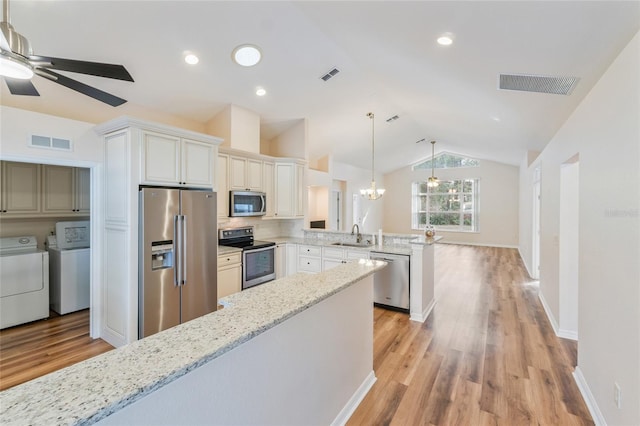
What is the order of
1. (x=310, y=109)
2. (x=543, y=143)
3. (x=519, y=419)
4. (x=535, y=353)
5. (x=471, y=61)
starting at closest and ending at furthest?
(x=519, y=419) < (x=471, y=61) < (x=535, y=353) < (x=543, y=143) < (x=310, y=109)

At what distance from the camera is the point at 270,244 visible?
4852 mm

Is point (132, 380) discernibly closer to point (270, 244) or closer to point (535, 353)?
point (535, 353)

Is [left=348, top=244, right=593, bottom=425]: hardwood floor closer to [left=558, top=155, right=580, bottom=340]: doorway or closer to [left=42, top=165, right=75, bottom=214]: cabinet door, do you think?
[left=558, top=155, right=580, bottom=340]: doorway

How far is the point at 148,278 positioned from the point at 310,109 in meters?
3.62

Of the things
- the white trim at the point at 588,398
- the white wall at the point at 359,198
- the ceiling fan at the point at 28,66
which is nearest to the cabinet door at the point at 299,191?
the white wall at the point at 359,198

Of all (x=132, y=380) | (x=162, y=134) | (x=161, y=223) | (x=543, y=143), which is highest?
(x=543, y=143)

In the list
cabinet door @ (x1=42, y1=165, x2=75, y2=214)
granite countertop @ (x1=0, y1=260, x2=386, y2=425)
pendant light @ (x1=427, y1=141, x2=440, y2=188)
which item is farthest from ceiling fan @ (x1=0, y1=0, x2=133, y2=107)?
pendant light @ (x1=427, y1=141, x2=440, y2=188)

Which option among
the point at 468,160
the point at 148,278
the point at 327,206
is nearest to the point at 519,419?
the point at 148,278

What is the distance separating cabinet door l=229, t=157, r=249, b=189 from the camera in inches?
177

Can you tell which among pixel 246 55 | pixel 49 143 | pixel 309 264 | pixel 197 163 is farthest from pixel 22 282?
pixel 246 55

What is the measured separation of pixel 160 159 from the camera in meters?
3.18

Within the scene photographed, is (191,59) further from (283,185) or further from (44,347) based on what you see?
(44,347)

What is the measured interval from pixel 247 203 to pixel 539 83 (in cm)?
391

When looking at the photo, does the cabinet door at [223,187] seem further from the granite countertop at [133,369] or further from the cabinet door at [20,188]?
the granite countertop at [133,369]
